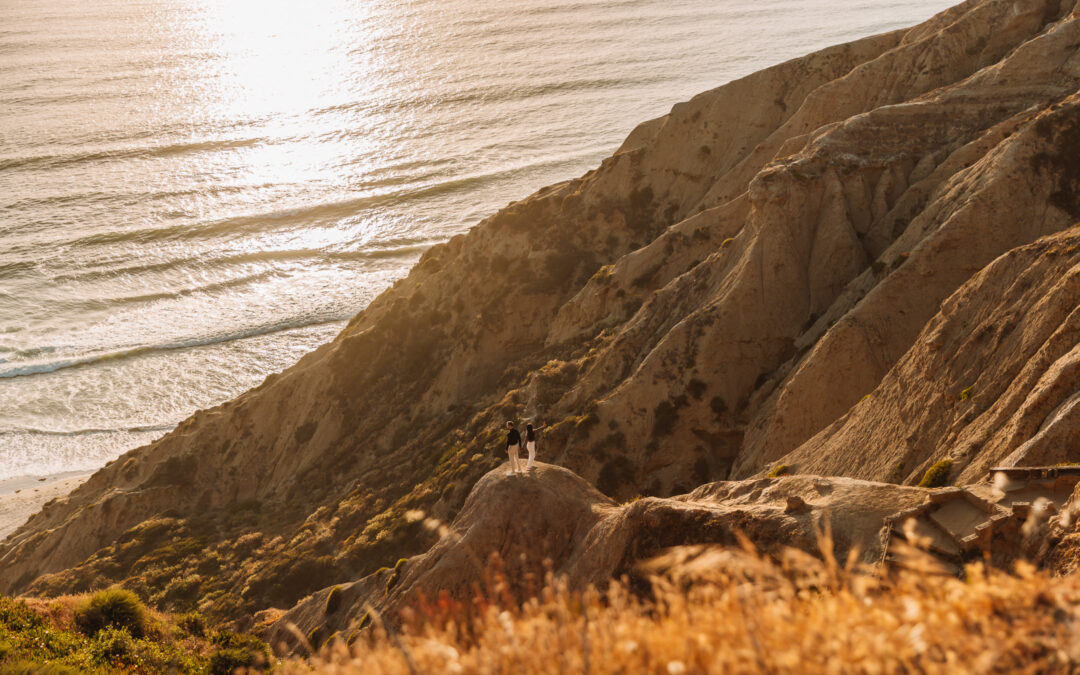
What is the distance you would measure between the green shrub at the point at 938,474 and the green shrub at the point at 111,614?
22066 millimetres

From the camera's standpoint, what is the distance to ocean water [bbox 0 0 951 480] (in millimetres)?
71062

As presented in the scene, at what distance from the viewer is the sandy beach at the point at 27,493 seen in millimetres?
52875

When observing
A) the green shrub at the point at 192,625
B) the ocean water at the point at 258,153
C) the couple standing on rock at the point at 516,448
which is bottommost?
the green shrub at the point at 192,625

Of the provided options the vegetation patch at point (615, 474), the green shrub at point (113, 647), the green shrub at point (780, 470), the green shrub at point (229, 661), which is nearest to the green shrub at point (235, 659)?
the green shrub at point (229, 661)

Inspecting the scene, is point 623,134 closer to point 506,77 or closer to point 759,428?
point 506,77

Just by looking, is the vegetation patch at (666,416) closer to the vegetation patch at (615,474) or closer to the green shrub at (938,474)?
the vegetation patch at (615,474)

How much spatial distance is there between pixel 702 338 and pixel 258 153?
10123 centimetres

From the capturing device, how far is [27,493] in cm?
5550

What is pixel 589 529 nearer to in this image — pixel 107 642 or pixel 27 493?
pixel 107 642

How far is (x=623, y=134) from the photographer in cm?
11319

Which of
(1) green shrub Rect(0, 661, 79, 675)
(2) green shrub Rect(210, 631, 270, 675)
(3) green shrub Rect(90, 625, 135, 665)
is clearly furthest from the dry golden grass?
(2) green shrub Rect(210, 631, 270, 675)

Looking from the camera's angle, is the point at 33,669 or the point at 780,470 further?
the point at 780,470

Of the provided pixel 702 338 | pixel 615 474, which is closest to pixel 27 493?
pixel 615 474

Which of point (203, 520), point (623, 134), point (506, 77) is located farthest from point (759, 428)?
point (506, 77)
